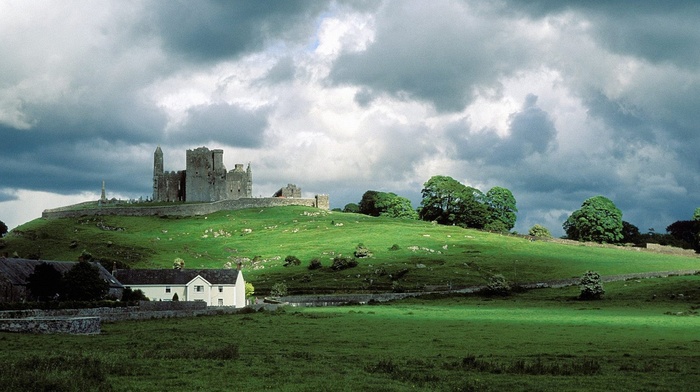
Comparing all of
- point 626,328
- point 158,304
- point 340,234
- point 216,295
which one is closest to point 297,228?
point 340,234

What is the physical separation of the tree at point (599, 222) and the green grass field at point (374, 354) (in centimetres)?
9790

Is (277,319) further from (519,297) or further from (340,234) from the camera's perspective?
(340,234)

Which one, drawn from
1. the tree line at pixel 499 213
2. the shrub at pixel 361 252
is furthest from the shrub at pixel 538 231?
the shrub at pixel 361 252

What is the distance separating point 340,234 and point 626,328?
106937mm

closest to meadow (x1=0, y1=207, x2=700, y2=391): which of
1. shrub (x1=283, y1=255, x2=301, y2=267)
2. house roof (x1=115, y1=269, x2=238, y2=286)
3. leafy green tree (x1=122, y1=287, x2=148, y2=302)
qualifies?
shrub (x1=283, y1=255, x2=301, y2=267)

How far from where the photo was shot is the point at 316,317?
223 feet

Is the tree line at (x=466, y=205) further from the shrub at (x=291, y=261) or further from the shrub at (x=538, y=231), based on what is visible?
the shrub at (x=291, y=261)

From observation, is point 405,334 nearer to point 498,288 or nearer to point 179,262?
point 498,288

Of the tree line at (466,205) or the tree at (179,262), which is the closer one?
the tree at (179,262)

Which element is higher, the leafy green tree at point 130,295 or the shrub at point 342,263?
the shrub at point 342,263

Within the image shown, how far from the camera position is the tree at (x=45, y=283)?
6850 centimetres

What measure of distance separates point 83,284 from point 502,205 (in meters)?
139

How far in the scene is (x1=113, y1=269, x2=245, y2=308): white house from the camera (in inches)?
3775

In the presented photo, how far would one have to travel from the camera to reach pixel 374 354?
37.2 meters
